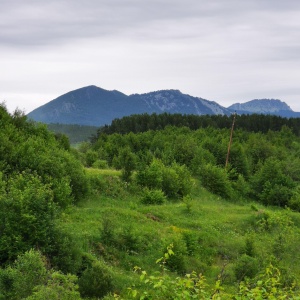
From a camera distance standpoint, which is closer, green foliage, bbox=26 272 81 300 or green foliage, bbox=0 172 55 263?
green foliage, bbox=26 272 81 300

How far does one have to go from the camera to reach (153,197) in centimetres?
3694

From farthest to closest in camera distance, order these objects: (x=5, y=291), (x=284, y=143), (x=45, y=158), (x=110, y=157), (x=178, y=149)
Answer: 1. (x=284, y=143)
2. (x=110, y=157)
3. (x=178, y=149)
4. (x=45, y=158)
5. (x=5, y=291)

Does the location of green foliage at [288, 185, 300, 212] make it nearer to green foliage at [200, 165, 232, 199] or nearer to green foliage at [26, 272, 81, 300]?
green foliage at [200, 165, 232, 199]

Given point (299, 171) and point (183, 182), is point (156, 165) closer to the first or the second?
point (183, 182)

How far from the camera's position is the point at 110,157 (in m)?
66.1

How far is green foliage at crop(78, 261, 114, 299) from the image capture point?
1912cm

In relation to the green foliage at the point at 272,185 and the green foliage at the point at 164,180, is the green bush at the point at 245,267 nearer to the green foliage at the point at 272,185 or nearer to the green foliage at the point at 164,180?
the green foliage at the point at 164,180

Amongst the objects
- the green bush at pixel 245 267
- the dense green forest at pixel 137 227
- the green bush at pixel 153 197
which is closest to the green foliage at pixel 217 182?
the dense green forest at pixel 137 227

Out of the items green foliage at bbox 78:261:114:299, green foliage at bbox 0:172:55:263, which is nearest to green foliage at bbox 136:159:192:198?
green foliage at bbox 0:172:55:263

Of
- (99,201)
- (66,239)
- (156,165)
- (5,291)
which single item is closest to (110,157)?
(156,165)

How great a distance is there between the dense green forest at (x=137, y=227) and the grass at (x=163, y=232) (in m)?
0.08

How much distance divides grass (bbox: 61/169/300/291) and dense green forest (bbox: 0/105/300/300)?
85 mm

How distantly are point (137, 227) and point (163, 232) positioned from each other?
2004 millimetres

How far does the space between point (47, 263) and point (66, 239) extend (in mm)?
1501
